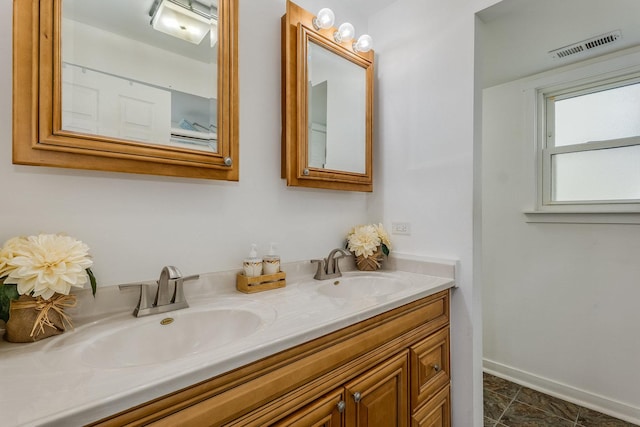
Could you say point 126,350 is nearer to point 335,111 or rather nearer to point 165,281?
point 165,281

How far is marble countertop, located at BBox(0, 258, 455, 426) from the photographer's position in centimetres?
47

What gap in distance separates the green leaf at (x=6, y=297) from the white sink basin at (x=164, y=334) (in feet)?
0.40

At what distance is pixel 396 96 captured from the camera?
5.62 ft

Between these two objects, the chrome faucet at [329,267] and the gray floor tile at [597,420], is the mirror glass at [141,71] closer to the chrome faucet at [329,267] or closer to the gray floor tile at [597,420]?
the chrome faucet at [329,267]

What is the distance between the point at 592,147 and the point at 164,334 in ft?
8.81

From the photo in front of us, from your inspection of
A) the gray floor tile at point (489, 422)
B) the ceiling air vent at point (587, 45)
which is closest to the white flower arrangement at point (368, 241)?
the gray floor tile at point (489, 422)

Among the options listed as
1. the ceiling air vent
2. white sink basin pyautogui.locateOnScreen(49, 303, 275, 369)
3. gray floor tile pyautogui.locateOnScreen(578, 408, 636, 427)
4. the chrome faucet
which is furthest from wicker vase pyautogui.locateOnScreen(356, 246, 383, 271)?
the ceiling air vent

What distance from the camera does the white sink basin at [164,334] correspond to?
2.45 feet

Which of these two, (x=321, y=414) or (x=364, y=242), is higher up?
(x=364, y=242)

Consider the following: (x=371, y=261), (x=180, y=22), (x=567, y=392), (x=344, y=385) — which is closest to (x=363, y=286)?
Answer: (x=371, y=261)

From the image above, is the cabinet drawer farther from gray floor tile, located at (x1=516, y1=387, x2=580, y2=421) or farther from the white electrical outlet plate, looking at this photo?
gray floor tile, located at (x1=516, y1=387, x2=580, y2=421)

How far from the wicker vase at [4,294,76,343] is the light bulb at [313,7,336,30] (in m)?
1.45

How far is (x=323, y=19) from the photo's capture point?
4.61ft

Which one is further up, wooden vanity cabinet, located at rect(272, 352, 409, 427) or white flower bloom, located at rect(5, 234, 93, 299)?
white flower bloom, located at rect(5, 234, 93, 299)
